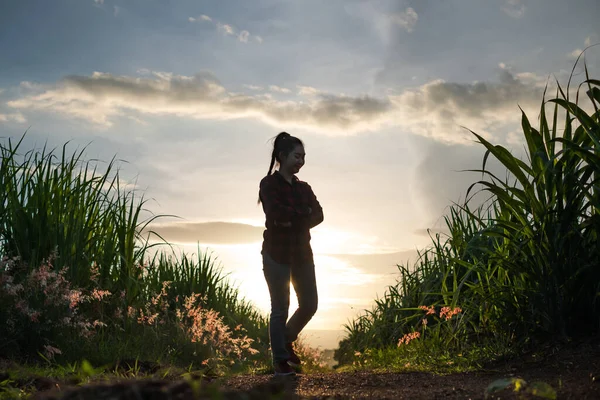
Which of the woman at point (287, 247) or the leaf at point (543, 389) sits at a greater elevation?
the woman at point (287, 247)

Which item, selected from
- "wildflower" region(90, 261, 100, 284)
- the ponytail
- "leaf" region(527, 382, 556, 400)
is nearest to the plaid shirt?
the ponytail

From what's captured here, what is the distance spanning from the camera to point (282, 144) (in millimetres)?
4707

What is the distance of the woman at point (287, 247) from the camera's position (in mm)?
4406

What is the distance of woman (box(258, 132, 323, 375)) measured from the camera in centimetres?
441

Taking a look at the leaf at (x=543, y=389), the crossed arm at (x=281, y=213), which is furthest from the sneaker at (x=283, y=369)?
the leaf at (x=543, y=389)

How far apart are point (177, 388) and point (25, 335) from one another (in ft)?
11.7

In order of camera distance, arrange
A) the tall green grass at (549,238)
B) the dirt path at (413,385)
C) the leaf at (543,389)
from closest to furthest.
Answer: the leaf at (543,389) → the dirt path at (413,385) → the tall green grass at (549,238)

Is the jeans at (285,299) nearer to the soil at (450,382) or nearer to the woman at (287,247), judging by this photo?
the woman at (287,247)

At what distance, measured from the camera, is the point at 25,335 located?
4621mm

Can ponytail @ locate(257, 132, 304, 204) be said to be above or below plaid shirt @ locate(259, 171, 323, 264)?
above

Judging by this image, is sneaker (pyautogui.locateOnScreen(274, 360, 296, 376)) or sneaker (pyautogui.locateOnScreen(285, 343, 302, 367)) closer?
sneaker (pyautogui.locateOnScreen(274, 360, 296, 376))

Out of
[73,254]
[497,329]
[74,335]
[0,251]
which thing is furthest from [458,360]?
[0,251]

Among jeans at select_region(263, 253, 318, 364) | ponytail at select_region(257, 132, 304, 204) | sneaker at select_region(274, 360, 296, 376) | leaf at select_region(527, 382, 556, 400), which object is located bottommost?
sneaker at select_region(274, 360, 296, 376)

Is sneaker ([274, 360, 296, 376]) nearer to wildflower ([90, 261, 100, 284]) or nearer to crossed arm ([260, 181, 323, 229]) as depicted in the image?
crossed arm ([260, 181, 323, 229])
